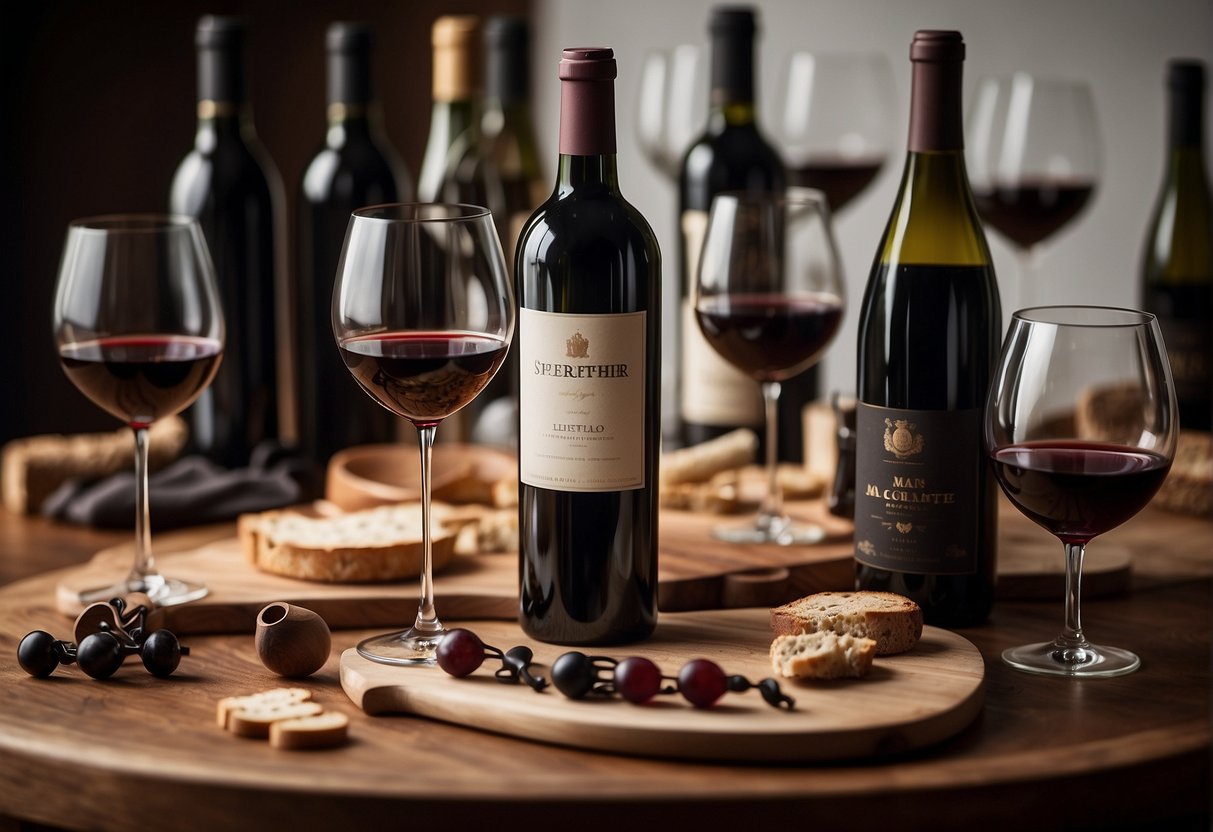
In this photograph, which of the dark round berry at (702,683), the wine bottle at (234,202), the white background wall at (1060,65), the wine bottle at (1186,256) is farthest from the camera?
the white background wall at (1060,65)

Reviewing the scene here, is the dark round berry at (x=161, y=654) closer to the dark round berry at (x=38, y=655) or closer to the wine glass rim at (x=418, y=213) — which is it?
the dark round berry at (x=38, y=655)

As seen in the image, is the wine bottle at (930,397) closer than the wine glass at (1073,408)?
No

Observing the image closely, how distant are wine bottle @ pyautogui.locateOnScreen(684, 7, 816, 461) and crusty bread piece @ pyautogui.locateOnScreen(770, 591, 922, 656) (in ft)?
1.98

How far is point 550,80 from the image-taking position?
13.4ft

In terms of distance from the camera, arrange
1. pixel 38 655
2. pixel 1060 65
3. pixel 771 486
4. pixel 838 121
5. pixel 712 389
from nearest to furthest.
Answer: pixel 38 655, pixel 771 486, pixel 712 389, pixel 838 121, pixel 1060 65

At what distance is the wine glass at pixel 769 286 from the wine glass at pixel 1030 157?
61 centimetres

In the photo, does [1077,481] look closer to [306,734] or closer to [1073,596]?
[1073,596]

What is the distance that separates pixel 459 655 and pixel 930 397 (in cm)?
51

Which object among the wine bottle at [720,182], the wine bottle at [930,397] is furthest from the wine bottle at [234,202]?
the wine bottle at [930,397]

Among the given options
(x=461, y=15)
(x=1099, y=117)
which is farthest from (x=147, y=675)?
(x=461, y=15)

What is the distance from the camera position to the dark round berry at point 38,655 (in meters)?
1.33

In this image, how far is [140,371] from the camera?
4.97 feet

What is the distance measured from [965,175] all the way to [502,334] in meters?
0.52

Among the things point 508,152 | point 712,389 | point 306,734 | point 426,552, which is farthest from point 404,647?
point 508,152
